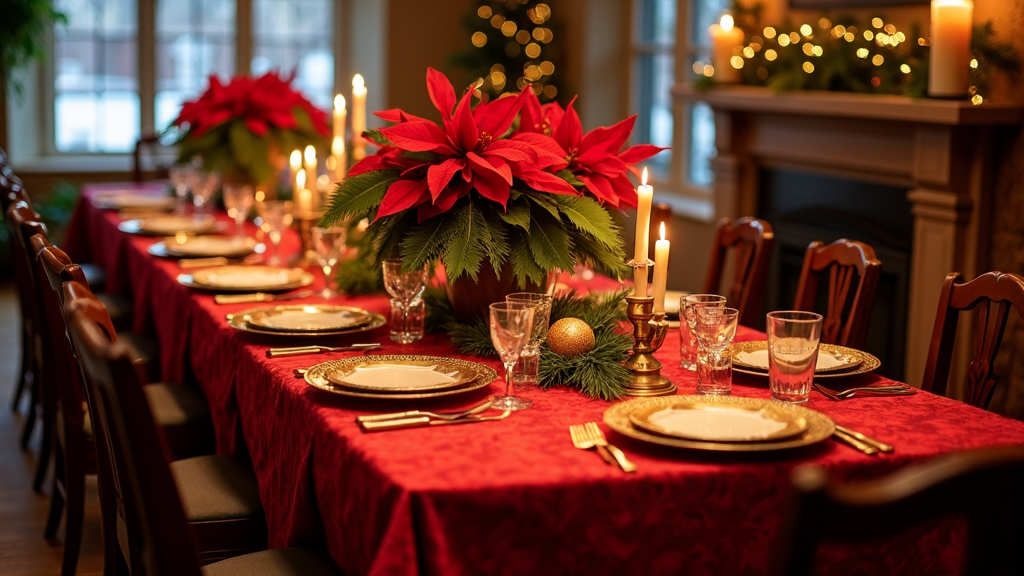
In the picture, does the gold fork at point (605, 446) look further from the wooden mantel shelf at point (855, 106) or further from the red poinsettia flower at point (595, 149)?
the wooden mantel shelf at point (855, 106)

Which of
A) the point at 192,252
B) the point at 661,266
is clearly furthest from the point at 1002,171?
the point at 192,252

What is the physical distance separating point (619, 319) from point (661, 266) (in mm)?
342

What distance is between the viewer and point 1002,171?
10.6 feet

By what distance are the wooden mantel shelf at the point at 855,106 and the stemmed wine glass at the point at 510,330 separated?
2.01m

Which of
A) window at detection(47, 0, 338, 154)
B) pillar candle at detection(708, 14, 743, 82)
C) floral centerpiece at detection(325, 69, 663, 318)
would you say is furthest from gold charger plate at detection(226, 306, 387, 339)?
window at detection(47, 0, 338, 154)

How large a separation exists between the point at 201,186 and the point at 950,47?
2272 millimetres

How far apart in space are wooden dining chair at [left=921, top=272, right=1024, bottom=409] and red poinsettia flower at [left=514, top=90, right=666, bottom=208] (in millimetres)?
592

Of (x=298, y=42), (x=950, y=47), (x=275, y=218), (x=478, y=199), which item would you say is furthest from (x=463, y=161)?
(x=298, y=42)

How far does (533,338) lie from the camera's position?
1.65 metres

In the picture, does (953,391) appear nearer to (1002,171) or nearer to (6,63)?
(1002,171)

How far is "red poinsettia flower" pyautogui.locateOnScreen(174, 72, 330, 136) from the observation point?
340cm

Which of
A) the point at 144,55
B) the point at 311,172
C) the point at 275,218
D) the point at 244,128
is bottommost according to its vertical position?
the point at 275,218

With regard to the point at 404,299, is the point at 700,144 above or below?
above

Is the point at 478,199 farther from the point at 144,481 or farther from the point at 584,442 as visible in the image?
the point at 144,481
